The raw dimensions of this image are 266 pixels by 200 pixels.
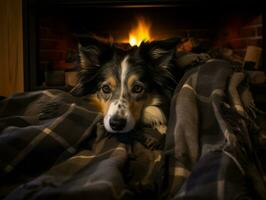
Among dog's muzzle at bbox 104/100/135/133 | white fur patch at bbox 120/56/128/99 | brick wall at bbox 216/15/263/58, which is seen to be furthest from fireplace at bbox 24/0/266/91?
dog's muzzle at bbox 104/100/135/133

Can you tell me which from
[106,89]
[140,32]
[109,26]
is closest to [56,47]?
[109,26]

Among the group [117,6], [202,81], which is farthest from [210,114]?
[117,6]

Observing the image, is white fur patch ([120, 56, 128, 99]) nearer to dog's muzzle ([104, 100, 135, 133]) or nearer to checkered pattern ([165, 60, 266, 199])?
dog's muzzle ([104, 100, 135, 133])

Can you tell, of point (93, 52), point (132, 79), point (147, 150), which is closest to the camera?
point (147, 150)

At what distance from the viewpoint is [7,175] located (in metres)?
1.05

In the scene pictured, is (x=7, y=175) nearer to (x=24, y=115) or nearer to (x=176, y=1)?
(x=24, y=115)

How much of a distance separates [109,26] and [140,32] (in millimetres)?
212

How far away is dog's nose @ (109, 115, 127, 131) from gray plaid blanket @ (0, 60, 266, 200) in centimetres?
3

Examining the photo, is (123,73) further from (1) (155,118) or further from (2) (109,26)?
(2) (109,26)

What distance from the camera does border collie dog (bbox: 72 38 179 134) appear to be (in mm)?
1396

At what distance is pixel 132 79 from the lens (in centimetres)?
140

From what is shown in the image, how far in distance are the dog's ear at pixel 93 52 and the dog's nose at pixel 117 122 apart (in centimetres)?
36

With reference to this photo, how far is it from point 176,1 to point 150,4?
0.14 meters

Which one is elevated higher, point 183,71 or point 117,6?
point 117,6
